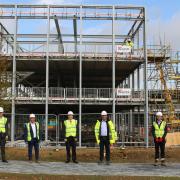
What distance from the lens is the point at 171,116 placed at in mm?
36344

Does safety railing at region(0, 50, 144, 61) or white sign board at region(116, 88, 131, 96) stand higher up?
safety railing at region(0, 50, 144, 61)

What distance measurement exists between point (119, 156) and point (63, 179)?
836 centimetres

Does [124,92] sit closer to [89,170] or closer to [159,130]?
[159,130]

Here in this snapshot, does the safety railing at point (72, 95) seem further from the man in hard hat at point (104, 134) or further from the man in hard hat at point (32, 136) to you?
the man in hard hat at point (104, 134)

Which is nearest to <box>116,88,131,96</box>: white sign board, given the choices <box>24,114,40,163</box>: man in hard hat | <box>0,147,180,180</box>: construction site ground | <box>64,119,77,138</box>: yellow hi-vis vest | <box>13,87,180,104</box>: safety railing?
<box>13,87,180,104</box>: safety railing

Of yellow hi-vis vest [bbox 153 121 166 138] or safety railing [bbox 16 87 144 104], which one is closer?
yellow hi-vis vest [bbox 153 121 166 138]

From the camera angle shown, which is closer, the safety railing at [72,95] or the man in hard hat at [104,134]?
the man in hard hat at [104,134]

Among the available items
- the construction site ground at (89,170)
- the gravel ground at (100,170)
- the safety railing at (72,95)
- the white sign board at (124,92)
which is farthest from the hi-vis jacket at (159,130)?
the white sign board at (124,92)

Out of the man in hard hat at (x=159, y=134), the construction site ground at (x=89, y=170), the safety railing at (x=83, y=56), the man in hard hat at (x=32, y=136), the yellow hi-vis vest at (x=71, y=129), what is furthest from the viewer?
the safety railing at (x=83, y=56)

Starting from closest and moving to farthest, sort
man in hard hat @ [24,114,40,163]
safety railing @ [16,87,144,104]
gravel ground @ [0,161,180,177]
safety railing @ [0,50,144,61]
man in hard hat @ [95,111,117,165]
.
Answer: gravel ground @ [0,161,180,177]
man in hard hat @ [95,111,117,165]
man in hard hat @ [24,114,40,163]
safety railing @ [0,50,144,61]
safety railing @ [16,87,144,104]

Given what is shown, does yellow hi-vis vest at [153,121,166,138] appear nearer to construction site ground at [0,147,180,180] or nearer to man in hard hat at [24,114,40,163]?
construction site ground at [0,147,180,180]

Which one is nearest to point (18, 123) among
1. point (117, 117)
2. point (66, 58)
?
point (117, 117)

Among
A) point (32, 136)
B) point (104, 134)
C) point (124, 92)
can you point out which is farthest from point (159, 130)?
point (124, 92)

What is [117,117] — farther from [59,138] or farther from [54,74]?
[54,74]
